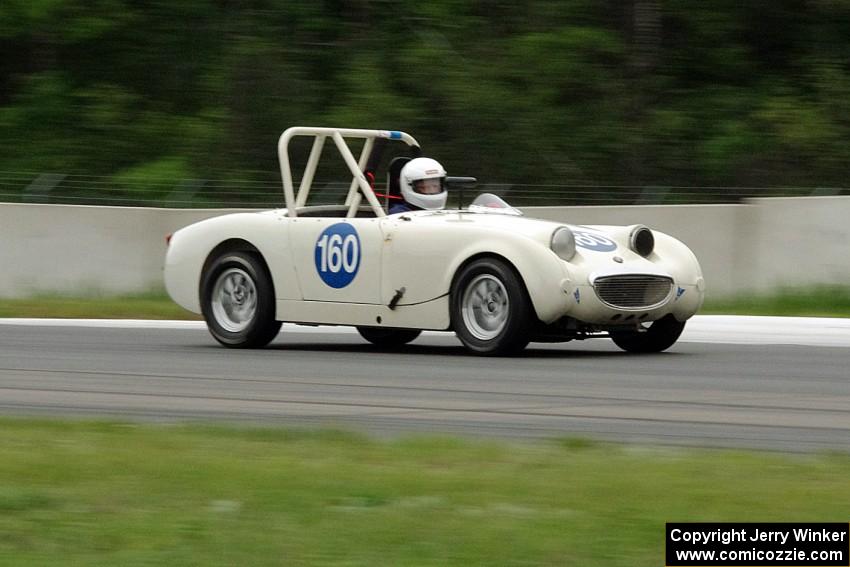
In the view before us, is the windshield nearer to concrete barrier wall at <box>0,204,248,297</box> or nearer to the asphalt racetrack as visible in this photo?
the asphalt racetrack

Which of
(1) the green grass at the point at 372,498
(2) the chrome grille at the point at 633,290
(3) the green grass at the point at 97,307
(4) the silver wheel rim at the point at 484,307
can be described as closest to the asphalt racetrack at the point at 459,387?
A: (4) the silver wheel rim at the point at 484,307

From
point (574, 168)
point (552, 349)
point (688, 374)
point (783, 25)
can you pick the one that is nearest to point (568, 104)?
point (574, 168)

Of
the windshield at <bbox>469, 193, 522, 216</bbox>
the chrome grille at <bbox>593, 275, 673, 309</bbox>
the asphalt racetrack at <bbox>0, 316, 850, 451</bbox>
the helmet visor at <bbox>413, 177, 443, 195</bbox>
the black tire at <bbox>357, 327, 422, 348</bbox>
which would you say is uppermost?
the helmet visor at <bbox>413, 177, 443, 195</bbox>

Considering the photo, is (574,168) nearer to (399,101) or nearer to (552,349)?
(399,101)

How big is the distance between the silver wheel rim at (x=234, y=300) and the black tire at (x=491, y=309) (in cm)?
197

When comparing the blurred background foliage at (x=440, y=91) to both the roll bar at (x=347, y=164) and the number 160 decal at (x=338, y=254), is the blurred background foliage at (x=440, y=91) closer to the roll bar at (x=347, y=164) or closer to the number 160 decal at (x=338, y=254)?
the roll bar at (x=347, y=164)

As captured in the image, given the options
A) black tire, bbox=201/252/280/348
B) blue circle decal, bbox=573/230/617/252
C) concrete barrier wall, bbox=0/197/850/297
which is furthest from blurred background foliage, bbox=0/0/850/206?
blue circle decal, bbox=573/230/617/252

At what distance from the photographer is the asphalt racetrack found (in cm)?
724

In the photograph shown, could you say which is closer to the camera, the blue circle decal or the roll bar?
the blue circle decal

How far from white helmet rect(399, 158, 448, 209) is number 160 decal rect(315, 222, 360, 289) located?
0.60 m

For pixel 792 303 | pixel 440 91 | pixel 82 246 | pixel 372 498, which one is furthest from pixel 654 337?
pixel 440 91

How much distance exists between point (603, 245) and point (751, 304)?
7153 millimetres

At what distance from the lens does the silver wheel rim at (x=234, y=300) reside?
12023 mm

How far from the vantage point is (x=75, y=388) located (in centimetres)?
903
